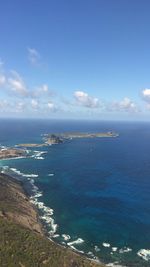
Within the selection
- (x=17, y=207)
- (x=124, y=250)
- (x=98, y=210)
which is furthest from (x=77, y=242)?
(x=98, y=210)

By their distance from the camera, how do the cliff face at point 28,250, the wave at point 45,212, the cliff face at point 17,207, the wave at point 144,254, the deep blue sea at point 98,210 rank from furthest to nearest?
1. the wave at point 45,212
2. the cliff face at point 17,207
3. the deep blue sea at point 98,210
4. the wave at point 144,254
5. the cliff face at point 28,250

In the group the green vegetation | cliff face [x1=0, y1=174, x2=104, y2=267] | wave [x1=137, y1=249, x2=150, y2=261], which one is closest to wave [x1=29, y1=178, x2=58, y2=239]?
cliff face [x1=0, y1=174, x2=104, y2=267]

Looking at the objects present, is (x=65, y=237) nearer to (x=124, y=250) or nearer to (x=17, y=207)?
(x=124, y=250)

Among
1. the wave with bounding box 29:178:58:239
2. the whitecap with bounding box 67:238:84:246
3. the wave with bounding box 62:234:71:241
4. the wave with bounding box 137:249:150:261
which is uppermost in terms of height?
the wave with bounding box 29:178:58:239

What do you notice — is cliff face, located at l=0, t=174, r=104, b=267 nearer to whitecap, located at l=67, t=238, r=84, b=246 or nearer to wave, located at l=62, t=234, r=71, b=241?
wave, located at l=62, t=234, r=71, b=241

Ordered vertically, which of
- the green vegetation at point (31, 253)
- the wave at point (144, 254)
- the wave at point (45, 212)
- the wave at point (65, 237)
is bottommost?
the wave at point (144, 254)

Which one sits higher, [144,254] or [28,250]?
[28,250]

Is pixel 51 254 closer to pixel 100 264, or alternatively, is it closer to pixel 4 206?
pixel 100 264

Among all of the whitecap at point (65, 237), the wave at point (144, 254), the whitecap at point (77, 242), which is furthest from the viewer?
the whitecap at point (65, 237)

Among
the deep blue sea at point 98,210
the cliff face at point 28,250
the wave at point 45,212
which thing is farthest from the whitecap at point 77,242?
the cliff face at point 28,250

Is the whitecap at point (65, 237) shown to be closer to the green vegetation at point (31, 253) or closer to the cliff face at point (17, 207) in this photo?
the cliff face at point (17, 207)

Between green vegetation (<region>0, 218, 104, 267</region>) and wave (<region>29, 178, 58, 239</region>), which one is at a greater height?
green vegetation (<region>0, 218, 104, 267</region>)

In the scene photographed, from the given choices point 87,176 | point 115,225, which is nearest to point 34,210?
point 115,225

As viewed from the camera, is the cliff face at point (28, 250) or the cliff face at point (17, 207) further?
the cliff face at point (17, 207)
